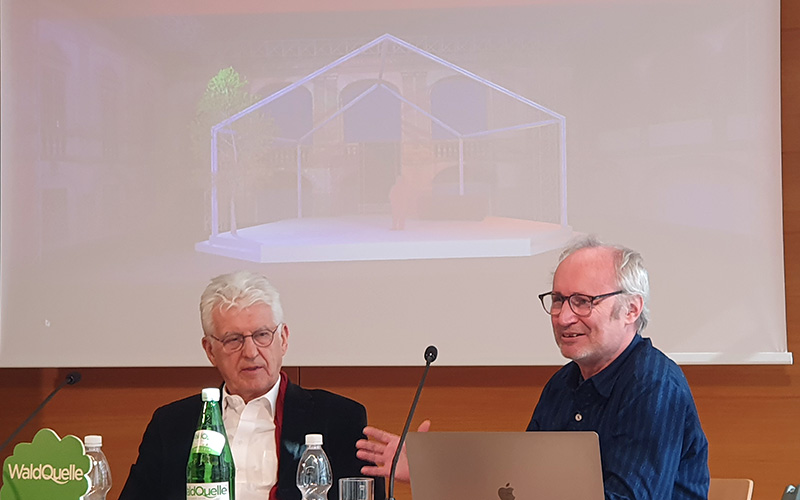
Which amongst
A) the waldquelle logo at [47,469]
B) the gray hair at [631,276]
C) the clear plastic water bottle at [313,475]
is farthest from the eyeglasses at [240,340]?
the gray hair at [631,276]

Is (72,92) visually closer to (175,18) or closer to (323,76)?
(175,18)

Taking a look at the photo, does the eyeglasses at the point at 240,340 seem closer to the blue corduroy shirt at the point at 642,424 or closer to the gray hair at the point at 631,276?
the blue corduroy shirt at the point at 642,424

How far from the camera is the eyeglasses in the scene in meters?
2.57

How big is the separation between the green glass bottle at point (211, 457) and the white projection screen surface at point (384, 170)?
1672 mm

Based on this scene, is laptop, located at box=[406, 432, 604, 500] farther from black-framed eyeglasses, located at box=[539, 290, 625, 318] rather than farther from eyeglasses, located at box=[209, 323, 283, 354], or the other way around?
eyeglasses, located at box=[209, 323, 283, 354]

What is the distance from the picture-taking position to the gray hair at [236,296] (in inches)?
103

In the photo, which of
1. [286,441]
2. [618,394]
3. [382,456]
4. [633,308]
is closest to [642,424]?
[618,394]

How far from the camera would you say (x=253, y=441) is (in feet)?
8.20

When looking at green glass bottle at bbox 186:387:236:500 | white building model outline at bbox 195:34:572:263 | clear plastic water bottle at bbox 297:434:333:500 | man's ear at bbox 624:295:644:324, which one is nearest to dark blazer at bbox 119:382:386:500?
clear plastic water bottle at bbox 297:434:333:500

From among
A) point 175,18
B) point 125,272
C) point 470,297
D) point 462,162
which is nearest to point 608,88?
point 462,162

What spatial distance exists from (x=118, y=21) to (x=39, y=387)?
1.52 metres

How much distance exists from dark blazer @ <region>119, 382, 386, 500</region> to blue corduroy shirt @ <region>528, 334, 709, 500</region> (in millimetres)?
533

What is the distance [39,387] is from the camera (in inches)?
160

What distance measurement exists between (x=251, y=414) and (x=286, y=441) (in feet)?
0.41
